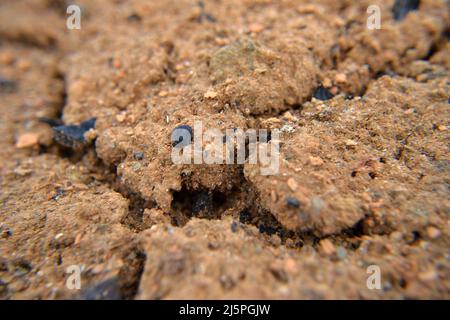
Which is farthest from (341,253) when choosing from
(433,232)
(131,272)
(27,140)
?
(27,140)

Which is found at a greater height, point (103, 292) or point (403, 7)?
point (403, 7)

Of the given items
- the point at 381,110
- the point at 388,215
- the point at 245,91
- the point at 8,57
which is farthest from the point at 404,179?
the point at 8,57

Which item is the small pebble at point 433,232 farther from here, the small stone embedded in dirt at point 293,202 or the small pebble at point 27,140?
the small pebble at point 27,140

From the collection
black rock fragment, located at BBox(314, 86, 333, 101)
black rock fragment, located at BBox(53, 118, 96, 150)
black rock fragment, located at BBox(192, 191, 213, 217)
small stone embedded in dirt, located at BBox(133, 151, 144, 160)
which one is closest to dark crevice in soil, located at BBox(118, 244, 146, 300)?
black rock fragment, located at BBox(192, 191, 213, 217)

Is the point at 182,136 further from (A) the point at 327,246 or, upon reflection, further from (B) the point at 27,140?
(B) the point at 27,140
